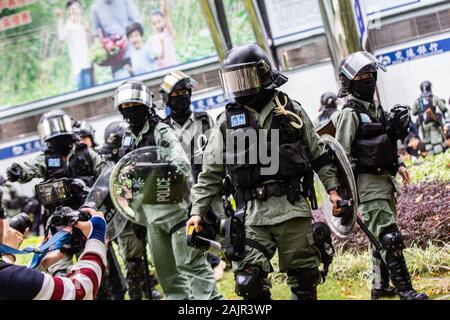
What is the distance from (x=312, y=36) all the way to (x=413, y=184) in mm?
2034

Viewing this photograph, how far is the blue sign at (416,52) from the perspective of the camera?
5633 mm

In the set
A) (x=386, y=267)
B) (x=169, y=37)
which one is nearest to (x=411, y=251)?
(x=386, y=267)

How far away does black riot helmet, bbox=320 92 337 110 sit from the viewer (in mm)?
7375

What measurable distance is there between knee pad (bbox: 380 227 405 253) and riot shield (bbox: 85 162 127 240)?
7.11 ft

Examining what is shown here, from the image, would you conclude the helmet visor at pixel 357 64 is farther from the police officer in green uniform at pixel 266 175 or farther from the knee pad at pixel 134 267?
the knee pad at pixel 134 267

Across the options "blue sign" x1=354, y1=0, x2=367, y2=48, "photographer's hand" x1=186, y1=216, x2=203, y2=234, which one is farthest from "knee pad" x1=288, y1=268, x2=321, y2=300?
"blue sign" x1=354, y1=0, x2=367, y2=48

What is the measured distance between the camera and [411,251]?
5891 mm

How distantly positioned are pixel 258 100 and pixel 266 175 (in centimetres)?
48

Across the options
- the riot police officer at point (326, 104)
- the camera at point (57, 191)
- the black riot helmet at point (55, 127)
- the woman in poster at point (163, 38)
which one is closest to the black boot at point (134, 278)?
the camera at point (57, 191)

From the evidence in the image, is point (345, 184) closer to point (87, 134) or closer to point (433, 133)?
point (433, 133)

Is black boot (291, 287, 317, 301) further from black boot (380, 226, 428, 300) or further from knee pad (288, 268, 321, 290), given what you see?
black boot (380, 226, 428, 300)

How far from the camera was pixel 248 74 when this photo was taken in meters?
4.81

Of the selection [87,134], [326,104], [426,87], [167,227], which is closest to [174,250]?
[167,227]

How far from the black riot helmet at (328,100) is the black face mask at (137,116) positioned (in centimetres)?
177
